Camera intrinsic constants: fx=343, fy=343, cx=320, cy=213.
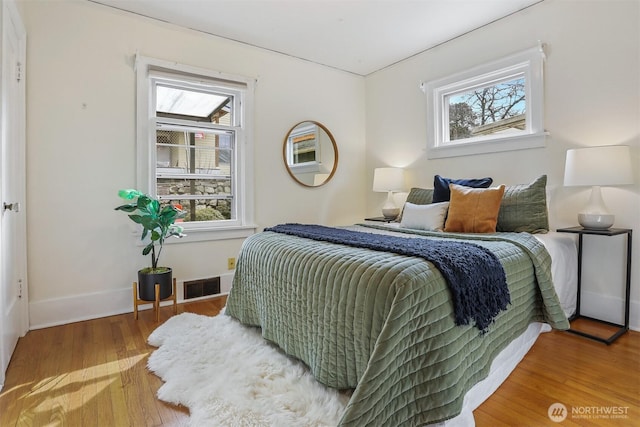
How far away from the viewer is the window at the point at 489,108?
9.12 feet

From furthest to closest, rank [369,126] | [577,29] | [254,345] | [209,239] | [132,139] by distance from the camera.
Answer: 1. [369,126]
2. [209,239]
3. [132,139]
4. [577,29]
5. [254,345]

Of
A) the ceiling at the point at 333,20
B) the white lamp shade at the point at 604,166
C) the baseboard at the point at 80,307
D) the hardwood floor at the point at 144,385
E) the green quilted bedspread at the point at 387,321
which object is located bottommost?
the hardwood floor at the point at 144,385

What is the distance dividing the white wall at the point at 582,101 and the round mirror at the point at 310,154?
142 cm

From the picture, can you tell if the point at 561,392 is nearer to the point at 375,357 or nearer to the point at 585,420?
the point at 585,420

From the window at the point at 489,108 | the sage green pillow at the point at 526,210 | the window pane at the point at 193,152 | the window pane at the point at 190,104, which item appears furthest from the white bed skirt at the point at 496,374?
the window pane at the point at 190,104

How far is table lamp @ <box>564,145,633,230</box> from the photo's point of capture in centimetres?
215

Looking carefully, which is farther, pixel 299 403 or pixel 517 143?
pixel 517 143

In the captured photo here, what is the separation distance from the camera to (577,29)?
2.53 metres

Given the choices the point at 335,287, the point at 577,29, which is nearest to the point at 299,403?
the point at 335,287

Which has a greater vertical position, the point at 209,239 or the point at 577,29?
the point at 577,29

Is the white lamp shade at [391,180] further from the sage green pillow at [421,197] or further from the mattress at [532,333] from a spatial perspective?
the mattress at [532,333]

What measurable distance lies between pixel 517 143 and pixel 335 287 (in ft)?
7.58

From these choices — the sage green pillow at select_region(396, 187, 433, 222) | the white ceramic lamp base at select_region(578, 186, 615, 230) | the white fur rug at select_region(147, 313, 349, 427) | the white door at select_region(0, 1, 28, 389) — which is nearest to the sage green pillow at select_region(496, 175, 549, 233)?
the white ceramic lamp base at select_region(578, 186, 615, 230)

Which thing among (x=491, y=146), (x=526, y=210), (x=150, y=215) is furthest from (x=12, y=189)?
(x=491, y=146)
